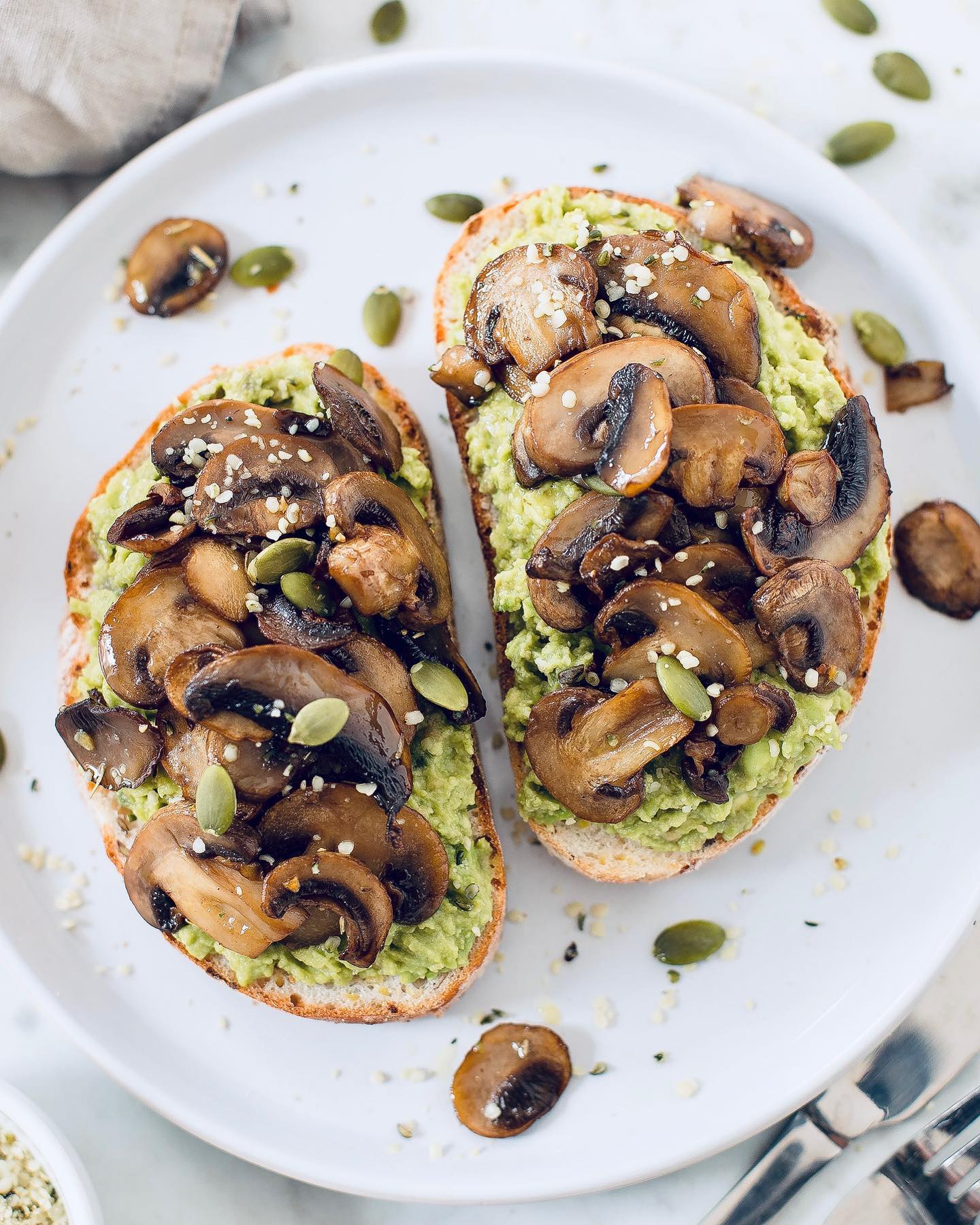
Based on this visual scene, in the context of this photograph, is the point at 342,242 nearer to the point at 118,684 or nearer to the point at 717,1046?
the point at 118,684

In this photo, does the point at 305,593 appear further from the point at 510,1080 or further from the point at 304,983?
the point at 510,1080

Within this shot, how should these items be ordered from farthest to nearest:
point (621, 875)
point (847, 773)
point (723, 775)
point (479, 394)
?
point (847, 773) → point (621, 875) → point (479, 394) → point (723, 775)

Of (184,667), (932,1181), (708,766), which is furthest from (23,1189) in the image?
(932,1181)

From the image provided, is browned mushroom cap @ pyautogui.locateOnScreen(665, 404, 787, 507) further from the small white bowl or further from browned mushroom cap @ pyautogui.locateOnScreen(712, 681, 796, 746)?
the small white bowl

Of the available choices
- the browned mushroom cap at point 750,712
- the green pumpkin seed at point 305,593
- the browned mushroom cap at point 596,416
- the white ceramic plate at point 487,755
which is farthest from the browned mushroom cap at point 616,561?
the white ceramic plate at point 487,755

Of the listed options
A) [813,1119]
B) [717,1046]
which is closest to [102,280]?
[717,1046]

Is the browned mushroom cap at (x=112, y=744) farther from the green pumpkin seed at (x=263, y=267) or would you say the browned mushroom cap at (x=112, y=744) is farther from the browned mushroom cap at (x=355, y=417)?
the green pumpkin seed at (x=263, y=267)
